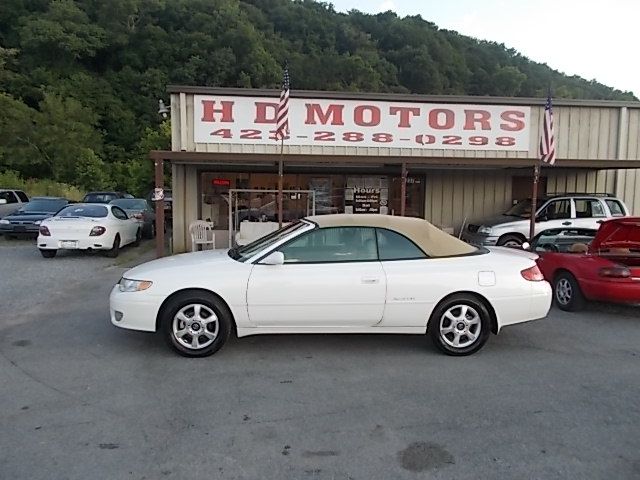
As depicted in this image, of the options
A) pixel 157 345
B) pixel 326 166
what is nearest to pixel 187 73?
pixel 326 166

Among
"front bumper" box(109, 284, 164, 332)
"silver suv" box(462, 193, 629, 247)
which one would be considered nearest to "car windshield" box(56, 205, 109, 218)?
"front bumper" box(109, 284, 164, 332)

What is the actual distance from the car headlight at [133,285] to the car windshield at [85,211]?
26.9 feet

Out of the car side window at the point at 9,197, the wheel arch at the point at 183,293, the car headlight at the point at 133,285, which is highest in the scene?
the car side window at the point at 9,197

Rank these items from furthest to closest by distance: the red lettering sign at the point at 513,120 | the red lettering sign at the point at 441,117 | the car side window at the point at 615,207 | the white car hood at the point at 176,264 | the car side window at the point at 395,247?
1. the red lettering sign at the point at 513,120
2. the red lettering sign at the point at 441,117
3. the car side window at the point at 615,207
4. the car side window at the point at 395,247
5. the white car hood at the point at 176,264

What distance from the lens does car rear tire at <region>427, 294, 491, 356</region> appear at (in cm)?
519

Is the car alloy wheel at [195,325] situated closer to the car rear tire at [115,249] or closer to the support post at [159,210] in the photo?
the support post at [159,210]

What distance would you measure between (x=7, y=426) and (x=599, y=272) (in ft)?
23.0

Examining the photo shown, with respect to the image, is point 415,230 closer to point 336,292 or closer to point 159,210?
point 336,292

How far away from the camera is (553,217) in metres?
12.1

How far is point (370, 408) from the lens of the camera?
3926 millimetres

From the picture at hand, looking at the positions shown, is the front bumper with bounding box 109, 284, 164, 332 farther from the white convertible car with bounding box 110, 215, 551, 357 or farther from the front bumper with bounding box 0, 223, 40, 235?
the front bumper with bounding box 0, 223, 40, 235

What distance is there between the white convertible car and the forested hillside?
37832mm

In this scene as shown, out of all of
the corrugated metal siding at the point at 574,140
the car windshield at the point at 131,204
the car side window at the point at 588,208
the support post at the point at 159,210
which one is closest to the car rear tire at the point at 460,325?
the support post at the point at 159,210

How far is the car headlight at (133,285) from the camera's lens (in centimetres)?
506
